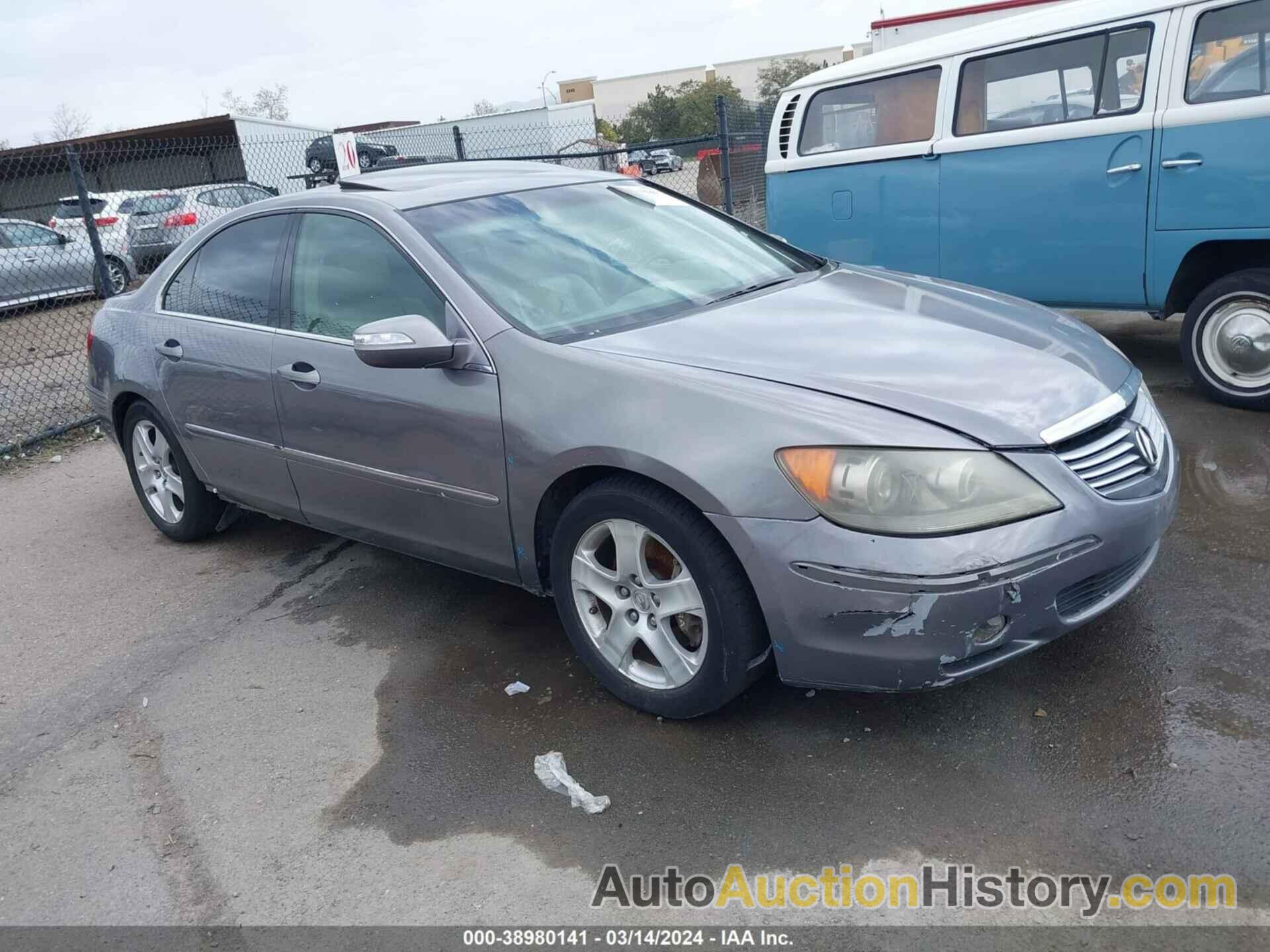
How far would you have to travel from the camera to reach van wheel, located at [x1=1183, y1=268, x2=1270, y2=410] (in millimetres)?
5184

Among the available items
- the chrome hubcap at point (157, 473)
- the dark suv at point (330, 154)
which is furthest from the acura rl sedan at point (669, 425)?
the dark suv at point (330, 154)

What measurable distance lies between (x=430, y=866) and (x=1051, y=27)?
5323 millimetres

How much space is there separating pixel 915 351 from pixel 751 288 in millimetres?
883

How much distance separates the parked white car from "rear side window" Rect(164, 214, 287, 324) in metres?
10.2

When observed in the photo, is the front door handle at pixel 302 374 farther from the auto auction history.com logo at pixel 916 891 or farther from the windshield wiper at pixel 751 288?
the auto auction history.com logo at pixel 916 891

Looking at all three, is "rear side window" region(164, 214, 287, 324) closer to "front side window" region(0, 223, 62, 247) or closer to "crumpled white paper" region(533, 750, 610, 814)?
"crumpled white paper" region(533, 750, 610, 814)

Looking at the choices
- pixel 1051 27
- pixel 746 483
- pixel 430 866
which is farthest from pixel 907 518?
pixel 1051 27

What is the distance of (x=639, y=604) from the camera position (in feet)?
10.2

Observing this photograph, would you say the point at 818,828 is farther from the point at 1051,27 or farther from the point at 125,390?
the point at 1051,27

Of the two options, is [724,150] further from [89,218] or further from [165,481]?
[165,481]

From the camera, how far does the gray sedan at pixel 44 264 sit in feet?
42.6

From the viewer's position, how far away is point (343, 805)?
9.80 ft

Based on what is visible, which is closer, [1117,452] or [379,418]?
[1117,452]

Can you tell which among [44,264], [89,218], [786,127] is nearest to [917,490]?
[786,127]
